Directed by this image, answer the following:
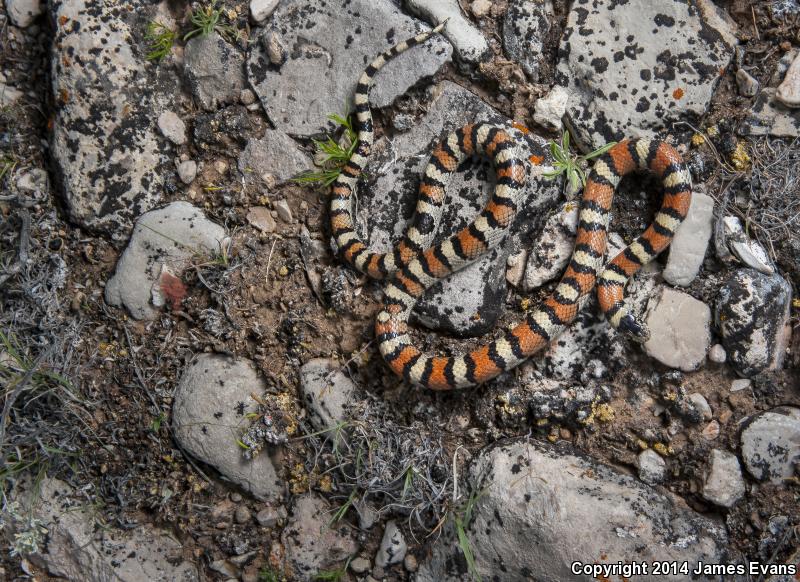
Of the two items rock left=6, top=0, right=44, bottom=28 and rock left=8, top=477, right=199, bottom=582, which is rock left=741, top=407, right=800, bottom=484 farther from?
rock left=6, top=0, right=44, bottom=28

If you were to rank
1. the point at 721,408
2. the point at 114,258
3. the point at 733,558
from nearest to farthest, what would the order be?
the point at 733,558
the point at 721,408
the point at 114,258

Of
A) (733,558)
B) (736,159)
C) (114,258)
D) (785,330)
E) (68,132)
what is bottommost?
(733,558)

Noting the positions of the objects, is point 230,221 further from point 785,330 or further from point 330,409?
point 785,330

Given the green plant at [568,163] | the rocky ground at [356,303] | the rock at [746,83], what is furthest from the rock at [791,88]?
the green plant at [568,163]

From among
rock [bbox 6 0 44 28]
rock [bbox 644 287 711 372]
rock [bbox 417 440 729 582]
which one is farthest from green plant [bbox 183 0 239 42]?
rock [bbox 644 287 711 372]

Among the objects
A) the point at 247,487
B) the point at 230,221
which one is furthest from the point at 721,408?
the point at 230,221

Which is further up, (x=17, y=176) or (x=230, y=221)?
(x=17, y=176)

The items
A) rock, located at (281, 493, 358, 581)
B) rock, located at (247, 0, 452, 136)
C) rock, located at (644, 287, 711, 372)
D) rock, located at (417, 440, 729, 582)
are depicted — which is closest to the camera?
rock, located at (417, 440, 729, 582)
